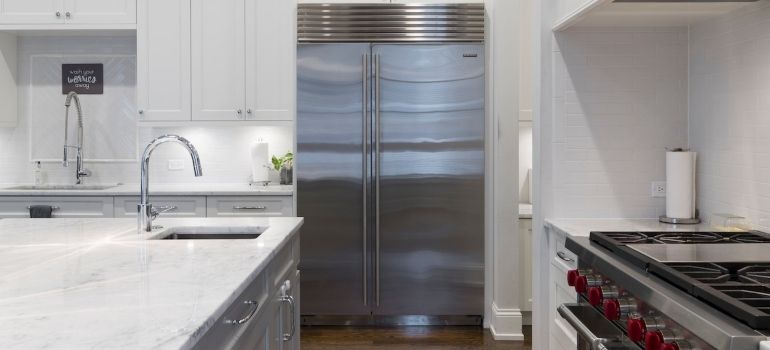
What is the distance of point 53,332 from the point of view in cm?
108

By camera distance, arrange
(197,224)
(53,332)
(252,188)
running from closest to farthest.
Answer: (53,332)
(197,224)
(252,188)

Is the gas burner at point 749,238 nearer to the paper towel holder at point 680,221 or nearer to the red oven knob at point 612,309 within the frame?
the paper towel holder at point 680,221

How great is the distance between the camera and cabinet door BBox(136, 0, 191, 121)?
4.28 meters

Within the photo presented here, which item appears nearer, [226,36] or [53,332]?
[53,332]

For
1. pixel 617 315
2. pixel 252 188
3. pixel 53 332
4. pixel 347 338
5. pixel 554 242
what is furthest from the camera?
pixel 252 188

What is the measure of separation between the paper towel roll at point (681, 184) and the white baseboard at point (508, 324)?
1.46 m

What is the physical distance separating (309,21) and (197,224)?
6.36 ft

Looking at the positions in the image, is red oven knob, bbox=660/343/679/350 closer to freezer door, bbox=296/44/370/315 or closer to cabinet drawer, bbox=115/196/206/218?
freezer door, bbox=296/44/370/315

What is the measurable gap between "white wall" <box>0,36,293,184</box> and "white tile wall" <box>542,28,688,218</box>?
7.45 ft

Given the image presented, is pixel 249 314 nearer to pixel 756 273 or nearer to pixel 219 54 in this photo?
pixel 756 273

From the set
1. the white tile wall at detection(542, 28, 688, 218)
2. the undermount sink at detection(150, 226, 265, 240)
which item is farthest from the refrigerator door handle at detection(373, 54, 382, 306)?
the undermount sink at detection(150, 226, 265, 240)

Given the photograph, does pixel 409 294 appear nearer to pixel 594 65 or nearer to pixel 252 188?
pixel 252 188

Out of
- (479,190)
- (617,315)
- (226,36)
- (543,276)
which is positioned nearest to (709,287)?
(617,315)

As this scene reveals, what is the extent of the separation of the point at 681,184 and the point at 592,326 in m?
1.00
